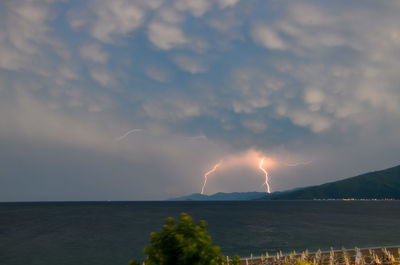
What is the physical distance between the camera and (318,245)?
5181 cm

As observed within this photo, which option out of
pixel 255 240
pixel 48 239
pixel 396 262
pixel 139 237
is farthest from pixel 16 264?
pixel 396 262

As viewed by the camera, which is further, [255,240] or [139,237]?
[139,237]

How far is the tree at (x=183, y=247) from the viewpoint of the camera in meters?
8.34

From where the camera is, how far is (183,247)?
827 centimetres

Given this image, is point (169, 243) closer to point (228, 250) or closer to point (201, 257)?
point (201, 257)

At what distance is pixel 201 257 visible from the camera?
8375 mm

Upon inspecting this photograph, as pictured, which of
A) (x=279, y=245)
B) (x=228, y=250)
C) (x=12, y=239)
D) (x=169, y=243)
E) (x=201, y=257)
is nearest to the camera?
(x=201, y=257)

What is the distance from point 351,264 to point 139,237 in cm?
5192

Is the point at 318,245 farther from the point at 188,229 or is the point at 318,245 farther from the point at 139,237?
the point at 188,229

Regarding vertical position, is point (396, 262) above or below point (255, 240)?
above

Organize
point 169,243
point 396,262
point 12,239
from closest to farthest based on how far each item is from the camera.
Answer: point 169,243, point 396,262, point 12,239

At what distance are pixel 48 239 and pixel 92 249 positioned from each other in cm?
1917

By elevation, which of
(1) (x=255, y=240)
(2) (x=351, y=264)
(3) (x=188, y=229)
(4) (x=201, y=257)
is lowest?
(1) (x=255, y=240)

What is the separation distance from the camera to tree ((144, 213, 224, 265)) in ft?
27.4
